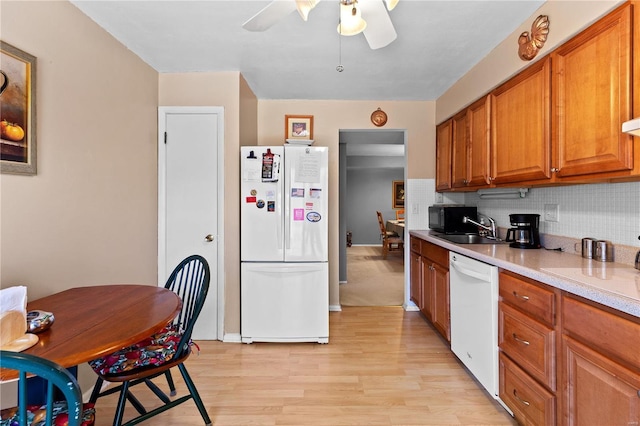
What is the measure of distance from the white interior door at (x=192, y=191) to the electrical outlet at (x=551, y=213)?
103 inches

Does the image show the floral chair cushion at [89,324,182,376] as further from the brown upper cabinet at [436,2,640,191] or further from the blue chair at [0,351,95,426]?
the brown upper cabinet at [436,2,640,191]

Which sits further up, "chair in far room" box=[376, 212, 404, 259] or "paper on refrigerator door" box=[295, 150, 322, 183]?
"paper on refrigerator door" box=[295, 150, 322, 183]

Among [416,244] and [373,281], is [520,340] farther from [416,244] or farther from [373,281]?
[373,281]

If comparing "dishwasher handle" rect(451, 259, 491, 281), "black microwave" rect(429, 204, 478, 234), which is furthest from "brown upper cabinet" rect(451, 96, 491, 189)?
"dishwasher handle" rect(451, 259, 491, 281)

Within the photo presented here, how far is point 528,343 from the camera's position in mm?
1568

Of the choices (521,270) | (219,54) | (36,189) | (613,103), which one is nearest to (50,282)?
(36,189)

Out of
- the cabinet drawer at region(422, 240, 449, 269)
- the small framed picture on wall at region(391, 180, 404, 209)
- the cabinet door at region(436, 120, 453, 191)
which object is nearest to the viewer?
the cabinet drawer at region(422, 240, 449, 269)

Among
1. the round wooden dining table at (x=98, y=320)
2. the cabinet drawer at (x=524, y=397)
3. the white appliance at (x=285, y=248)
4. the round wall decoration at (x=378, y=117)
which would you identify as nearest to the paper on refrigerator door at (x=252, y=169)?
the white appliance at (x=285, y=248)

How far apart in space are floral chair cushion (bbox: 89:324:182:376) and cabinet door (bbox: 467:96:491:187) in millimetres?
2507

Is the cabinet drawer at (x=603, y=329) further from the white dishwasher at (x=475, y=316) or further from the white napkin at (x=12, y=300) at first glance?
the white napkin at (x=12, y=300)

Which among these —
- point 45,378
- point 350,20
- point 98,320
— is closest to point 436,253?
point 350,20

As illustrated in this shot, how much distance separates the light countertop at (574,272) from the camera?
1.13 metres

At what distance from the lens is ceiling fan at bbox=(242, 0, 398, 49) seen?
1287mm

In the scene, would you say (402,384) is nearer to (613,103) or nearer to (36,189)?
(613,103)
